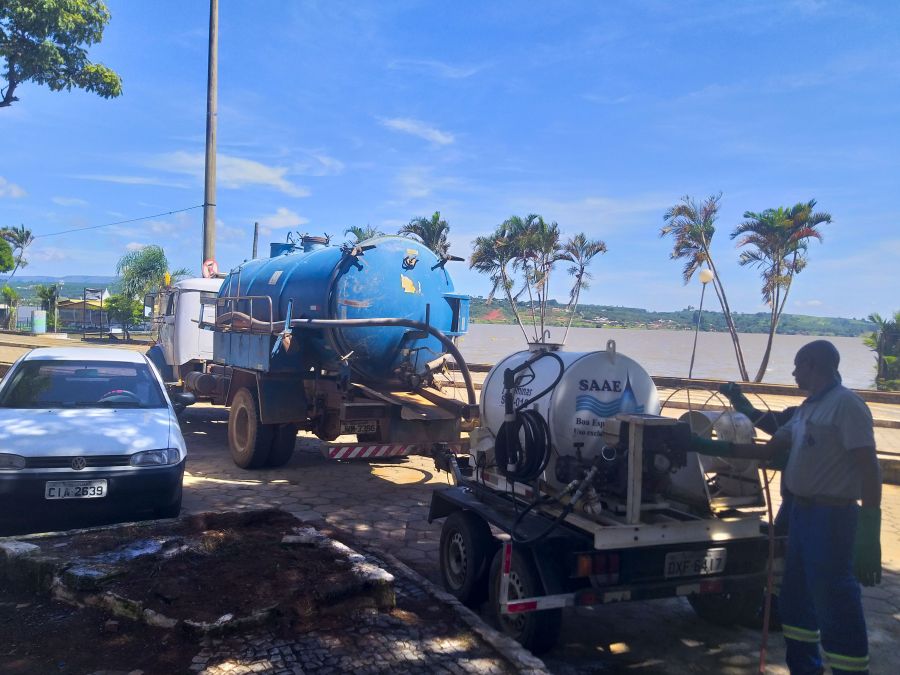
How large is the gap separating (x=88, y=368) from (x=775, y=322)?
23378 mm

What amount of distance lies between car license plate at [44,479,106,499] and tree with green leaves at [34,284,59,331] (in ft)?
170

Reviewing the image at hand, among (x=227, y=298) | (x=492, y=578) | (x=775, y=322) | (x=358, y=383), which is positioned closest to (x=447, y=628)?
(x=492, y=578)

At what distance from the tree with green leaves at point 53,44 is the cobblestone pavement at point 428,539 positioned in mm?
6350

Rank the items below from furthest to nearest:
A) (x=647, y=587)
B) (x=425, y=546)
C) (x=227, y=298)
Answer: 1. (x=227, y=298)
2. (x=425, y=546)
3. (x=647, y=587)

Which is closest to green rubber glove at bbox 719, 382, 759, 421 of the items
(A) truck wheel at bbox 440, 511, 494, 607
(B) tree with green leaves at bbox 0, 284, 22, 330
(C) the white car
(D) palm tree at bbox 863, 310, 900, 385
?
(A) truck wheel at bbox 440, 511, 494, 607

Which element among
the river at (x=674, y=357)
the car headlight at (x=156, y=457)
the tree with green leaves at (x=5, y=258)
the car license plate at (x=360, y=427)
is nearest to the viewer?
the car headlight at (x=156, y=457)

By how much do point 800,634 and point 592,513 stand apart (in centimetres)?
128

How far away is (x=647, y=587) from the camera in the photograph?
12.9ft

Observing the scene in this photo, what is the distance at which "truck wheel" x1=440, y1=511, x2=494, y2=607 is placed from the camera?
4.68 m

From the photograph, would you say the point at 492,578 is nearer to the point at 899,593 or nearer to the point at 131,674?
the point at 131,674

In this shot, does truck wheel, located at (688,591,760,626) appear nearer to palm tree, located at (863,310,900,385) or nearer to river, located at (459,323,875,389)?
river, located at (459,323,875,389)

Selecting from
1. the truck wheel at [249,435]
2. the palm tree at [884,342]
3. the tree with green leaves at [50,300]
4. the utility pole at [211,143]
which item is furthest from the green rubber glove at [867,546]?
the tree with green leaves at [50,300]

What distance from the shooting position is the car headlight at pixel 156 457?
18.5 ft

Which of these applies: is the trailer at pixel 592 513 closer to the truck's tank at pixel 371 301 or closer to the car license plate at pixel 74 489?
the car license plate at pixel 74 489
